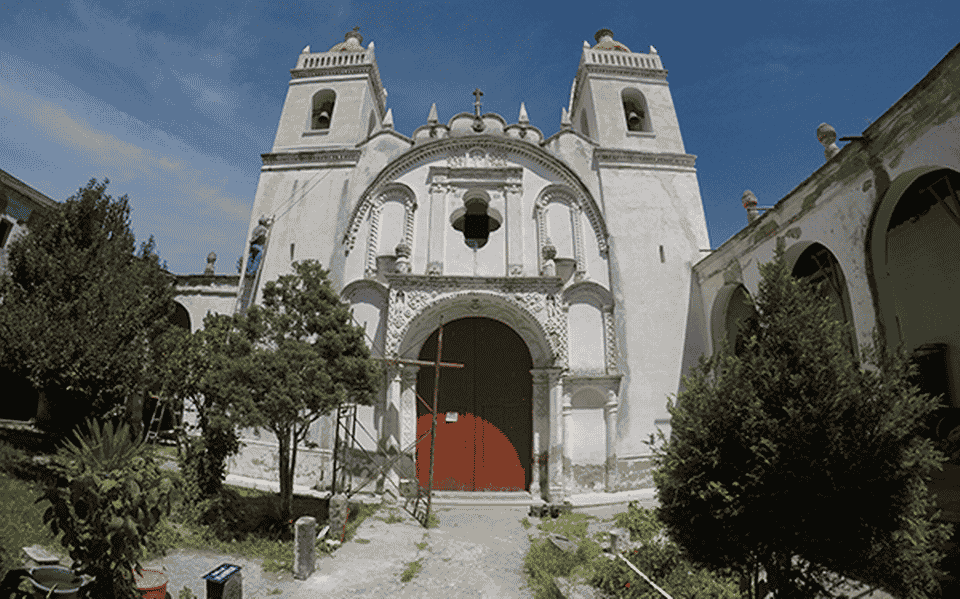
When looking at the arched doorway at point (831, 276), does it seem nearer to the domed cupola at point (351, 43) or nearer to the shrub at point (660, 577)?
the shrub at point (660, 577)

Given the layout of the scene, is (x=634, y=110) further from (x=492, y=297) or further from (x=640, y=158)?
(x=492, y=297)

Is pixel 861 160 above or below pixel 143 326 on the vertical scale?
above

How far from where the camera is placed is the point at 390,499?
39.0ft

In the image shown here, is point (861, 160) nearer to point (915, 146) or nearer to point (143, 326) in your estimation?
point (915, 146)

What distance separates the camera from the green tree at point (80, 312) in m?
9.73

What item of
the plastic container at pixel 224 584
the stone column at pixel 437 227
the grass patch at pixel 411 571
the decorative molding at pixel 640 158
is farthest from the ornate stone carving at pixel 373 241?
the plastic container at pixel 224 584

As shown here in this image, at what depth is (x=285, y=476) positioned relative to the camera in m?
9.55

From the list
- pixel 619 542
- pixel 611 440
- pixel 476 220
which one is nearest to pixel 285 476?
pixel 619 542

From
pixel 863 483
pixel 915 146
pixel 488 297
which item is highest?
pixel 915 146

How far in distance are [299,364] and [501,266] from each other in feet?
25.0

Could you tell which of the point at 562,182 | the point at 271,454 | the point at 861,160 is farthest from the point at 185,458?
the point at 861,160

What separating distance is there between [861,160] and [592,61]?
1240 cm

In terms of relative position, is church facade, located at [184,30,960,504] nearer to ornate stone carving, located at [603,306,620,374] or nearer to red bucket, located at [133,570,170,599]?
ornate stone carving, located at [603,306,620,374]

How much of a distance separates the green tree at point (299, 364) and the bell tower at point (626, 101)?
477 inches
